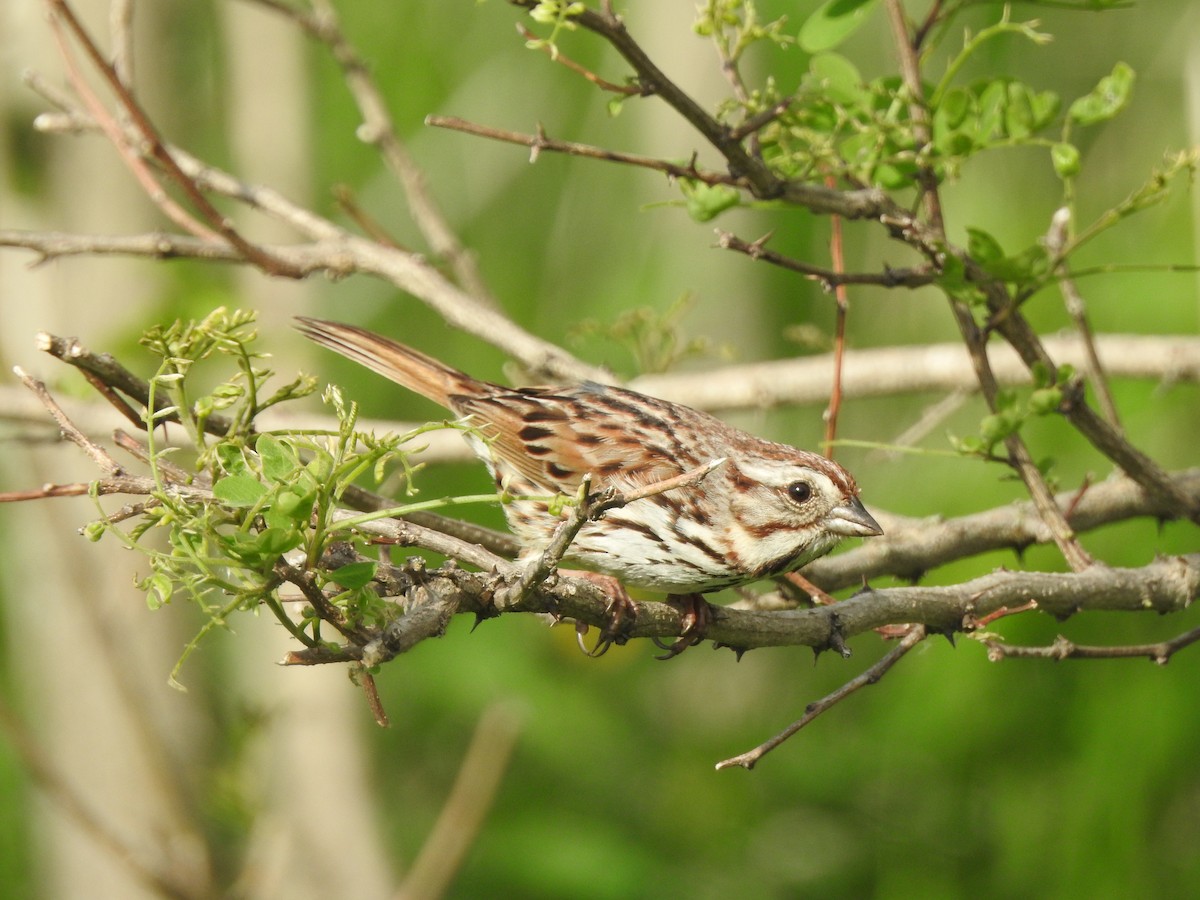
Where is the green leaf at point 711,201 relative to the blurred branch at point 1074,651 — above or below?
above

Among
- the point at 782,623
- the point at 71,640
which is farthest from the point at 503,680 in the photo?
the point at 782,623

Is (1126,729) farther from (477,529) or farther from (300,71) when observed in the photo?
(300,71)

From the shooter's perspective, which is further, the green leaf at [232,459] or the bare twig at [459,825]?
the bare twig at [459,825]

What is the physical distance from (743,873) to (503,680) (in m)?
1.48

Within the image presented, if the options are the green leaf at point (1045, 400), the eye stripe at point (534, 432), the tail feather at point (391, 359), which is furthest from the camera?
the eye stripe at point (534, 432)

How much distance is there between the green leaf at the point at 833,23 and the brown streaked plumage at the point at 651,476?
3.09ft

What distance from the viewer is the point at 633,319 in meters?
3.77

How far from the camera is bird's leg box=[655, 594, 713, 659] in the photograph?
2.53m

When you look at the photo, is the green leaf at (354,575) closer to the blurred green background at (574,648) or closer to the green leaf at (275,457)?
the green leaf at (275,457)

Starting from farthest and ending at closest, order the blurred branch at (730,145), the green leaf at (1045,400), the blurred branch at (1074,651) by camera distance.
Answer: the green leaf at (1045,400)
the blurred branch at (1074,651)
the blurred branch at (730,145)

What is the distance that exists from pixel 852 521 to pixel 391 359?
1454 mm

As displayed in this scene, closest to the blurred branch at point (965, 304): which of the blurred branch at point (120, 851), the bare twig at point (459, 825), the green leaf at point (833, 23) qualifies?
the green leaf at point (833, 23)

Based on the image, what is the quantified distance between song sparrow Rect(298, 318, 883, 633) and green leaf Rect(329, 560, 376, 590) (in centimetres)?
94

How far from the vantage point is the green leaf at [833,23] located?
2746 millimetres
